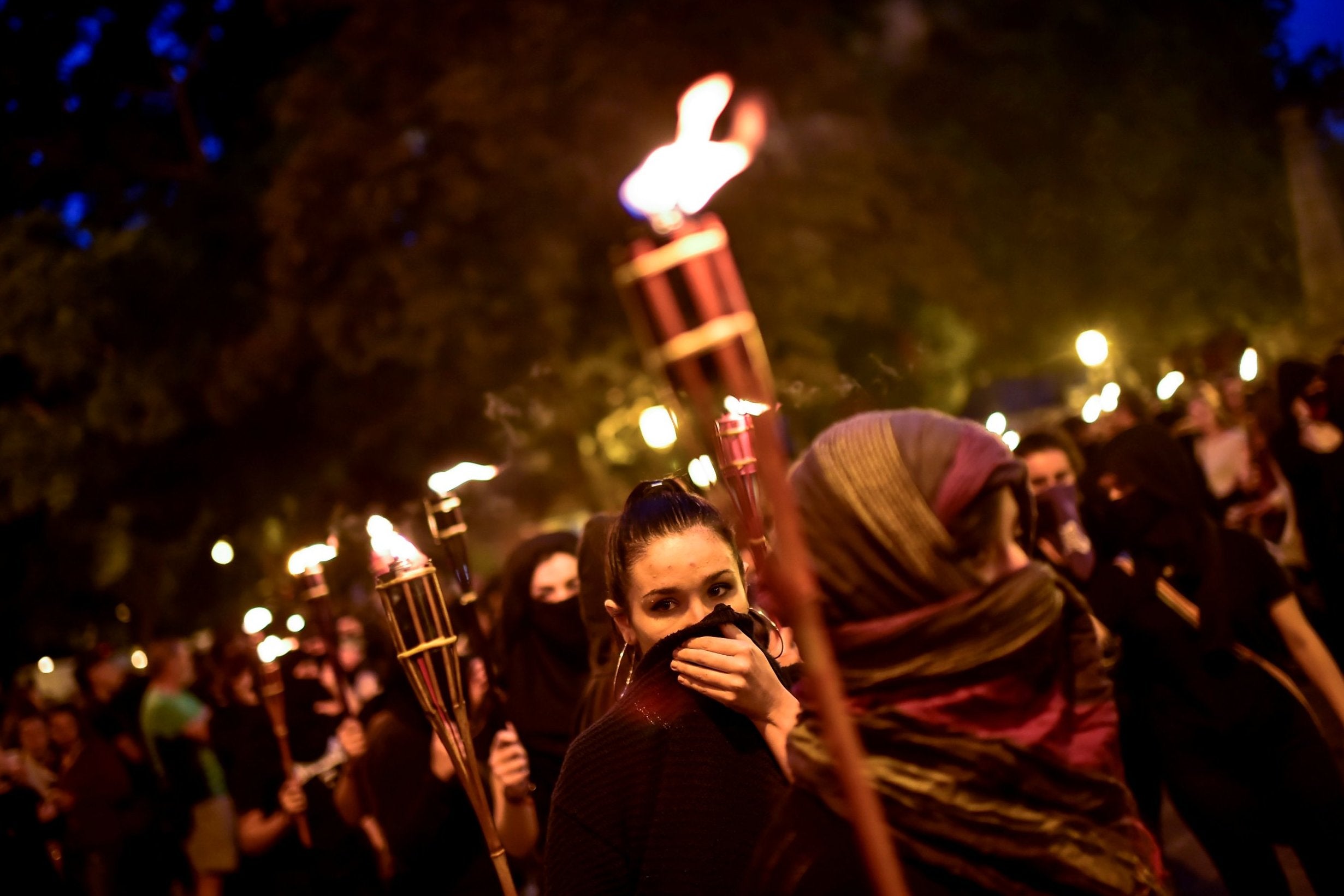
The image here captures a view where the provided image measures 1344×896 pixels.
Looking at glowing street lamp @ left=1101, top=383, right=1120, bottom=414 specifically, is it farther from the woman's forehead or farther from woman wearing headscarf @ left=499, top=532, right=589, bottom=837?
the woman's forehead

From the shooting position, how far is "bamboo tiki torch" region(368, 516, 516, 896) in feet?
11.5

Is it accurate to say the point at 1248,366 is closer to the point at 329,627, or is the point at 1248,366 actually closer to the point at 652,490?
the point at 329,627

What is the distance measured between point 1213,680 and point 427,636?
262 cm

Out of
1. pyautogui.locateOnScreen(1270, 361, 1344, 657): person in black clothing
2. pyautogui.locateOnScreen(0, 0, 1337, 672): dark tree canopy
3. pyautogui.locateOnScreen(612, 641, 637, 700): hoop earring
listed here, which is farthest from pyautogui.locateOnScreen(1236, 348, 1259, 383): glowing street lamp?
pyautogui.locateOnScreen(612, 641, 637, 700): hoop earring

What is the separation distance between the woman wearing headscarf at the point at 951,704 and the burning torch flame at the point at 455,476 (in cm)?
207

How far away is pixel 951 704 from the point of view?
6.27 ft

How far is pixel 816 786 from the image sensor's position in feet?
6.43

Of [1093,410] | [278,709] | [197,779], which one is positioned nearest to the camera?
[278,709]

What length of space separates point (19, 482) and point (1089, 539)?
2119 cm

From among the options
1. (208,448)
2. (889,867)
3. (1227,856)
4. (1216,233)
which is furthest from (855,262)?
(889,867)

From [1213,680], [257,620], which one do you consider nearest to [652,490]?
[1213,680]

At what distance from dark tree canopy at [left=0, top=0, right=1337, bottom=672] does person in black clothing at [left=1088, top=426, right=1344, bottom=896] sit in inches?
253

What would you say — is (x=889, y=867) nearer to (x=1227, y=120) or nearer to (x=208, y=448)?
(x=208, y=448)

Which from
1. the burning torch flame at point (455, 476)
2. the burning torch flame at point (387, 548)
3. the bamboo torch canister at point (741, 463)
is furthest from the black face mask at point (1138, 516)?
the burning torch flame at point (387, 548)
